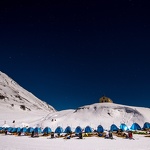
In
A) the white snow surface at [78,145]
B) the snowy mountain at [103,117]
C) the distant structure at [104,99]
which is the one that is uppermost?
the distant structure at [104,99]

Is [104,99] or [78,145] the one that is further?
[104,99]

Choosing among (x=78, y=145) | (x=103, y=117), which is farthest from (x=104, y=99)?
(x=78, y=145)

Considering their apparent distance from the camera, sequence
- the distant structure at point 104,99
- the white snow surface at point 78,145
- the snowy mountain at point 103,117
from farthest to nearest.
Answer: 1. the distant structure at point 104,99
2. the snowy mountain at point 103,117
3. the white snow surface at point 78,145

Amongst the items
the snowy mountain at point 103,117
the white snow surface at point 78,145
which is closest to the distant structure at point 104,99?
Answer: the snowy mountain at point 103,117

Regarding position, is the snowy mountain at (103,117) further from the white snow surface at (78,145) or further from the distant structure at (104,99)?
the white snow surface at (78,145)

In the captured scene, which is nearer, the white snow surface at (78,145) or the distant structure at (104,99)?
the white snow surface at (78,145)

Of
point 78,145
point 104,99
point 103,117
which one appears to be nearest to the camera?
point 78,145

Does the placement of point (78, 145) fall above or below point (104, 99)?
below

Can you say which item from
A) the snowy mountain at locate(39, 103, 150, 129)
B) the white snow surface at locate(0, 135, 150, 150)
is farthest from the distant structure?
the white snow surface at locate(0, 135, 150, 150)

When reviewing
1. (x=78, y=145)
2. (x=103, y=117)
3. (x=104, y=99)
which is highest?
(x=104, y=99)

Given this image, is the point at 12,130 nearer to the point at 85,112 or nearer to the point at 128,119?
the point at 85,112

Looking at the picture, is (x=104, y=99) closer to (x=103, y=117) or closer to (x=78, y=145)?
(x=103, y=117)

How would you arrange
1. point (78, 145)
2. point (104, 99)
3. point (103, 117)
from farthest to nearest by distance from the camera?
point (104, 99), point (103, 117), point (78, 145)

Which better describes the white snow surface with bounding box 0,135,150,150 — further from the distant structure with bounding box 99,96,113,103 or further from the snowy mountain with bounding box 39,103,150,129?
the distant structure with bounding box 99,96,113,103
